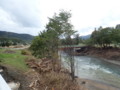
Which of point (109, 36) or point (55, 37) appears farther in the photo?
point (109, 36)

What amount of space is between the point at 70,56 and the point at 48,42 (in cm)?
349

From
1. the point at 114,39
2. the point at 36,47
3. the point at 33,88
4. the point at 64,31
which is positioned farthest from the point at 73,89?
the point at 114,39

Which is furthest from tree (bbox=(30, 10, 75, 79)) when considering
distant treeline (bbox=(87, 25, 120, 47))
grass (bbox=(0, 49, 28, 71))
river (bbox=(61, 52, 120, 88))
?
distant treeline (bbox=(87, 25, 120, 47))

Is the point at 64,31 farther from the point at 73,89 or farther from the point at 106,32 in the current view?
the point at 106,32

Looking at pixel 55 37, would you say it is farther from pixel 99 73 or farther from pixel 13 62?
pixel 99 73

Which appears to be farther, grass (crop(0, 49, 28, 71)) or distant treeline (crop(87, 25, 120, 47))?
distant treeline (crop(87, 25, 120, 47))

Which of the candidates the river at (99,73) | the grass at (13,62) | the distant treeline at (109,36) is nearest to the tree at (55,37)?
the river at (99,73)

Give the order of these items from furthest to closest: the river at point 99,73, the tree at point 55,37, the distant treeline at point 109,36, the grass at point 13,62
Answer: the distant treeline at point 109,36 < the river at point 99,73 < the tree at point 55,37 < the grass at point 13,62

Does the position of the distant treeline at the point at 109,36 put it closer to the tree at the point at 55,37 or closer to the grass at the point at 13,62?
the tree at the point at 55,37

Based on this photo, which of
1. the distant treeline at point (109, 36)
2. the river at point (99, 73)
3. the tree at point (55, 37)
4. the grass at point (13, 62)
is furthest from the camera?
the distant treeline at point (109, 36)

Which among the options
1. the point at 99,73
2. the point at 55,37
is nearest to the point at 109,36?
the point at 99,73

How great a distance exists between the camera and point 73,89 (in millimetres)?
6535

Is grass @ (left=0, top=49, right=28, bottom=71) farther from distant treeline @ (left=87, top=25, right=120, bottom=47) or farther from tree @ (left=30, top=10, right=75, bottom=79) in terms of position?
distant treeline @ (left=87, top=25, right=120, bottom=47)

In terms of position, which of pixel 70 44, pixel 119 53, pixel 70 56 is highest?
pixel 70 44
